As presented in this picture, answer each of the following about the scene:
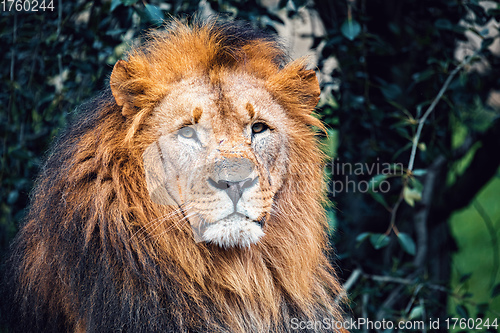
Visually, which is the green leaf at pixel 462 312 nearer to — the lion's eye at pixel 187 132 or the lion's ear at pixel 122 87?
the lion's eye at pixel 187 132

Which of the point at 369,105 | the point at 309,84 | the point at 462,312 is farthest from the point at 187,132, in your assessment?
the point at 462,312

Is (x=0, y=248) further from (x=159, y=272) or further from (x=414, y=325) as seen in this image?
(x=414, y=325)

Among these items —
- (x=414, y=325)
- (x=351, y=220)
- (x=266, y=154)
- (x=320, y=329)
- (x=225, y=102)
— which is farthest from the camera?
(x=351, y=220)

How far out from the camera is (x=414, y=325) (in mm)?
3002

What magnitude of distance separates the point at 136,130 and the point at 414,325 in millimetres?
2083

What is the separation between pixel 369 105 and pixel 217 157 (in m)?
1.69

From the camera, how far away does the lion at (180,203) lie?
5.74 ft

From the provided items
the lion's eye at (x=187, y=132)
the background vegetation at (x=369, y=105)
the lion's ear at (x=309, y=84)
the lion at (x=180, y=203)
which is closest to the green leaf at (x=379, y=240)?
the background vegetation at (x=369, y=105)

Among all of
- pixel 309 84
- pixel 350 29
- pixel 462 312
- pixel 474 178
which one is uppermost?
pixel 350 29

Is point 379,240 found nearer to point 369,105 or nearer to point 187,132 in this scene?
point 369,105

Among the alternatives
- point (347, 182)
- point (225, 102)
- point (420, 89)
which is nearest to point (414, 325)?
point (347, 182)

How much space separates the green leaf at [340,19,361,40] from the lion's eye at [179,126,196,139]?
1242mm

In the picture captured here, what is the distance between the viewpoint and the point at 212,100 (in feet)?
5.83

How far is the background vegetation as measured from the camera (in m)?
2.88
